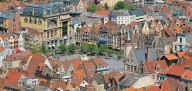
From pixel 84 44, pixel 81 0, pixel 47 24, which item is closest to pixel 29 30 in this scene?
pixel 47 24

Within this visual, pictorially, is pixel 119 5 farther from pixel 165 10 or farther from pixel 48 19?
pixel 48 19

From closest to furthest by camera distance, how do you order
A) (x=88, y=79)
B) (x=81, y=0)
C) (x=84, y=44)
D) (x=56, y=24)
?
(x=88, y=79) → (x=84, y=44) → (x=56, y=24) → (x=81, y=0)

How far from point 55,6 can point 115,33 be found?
16.6 m

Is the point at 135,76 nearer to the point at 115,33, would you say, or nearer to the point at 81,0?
the point at 115,33

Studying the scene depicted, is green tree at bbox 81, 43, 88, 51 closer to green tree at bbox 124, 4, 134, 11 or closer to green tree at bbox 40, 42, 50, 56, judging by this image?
green tree at bbox 40, 42, 50, 56

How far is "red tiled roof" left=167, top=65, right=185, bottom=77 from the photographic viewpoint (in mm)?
83100

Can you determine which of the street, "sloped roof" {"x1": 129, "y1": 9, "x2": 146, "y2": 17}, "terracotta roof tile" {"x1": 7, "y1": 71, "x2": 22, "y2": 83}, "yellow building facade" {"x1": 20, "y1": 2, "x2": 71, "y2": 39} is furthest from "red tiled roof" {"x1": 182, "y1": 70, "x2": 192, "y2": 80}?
"sloped roof" {"x1": 129, "y1": 9, "x2": 146, "y2": 17}

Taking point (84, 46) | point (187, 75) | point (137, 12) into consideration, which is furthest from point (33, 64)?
point (137, 12)

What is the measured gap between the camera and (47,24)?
408 feet

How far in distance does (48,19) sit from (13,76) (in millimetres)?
40535

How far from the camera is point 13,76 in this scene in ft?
280

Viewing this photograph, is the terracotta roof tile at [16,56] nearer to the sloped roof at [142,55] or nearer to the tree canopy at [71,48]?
the tree canopy at [71,48]

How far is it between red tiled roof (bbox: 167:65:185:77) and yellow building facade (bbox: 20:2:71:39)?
4461 cm

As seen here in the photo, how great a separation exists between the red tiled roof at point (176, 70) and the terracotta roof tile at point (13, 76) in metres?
22.0
